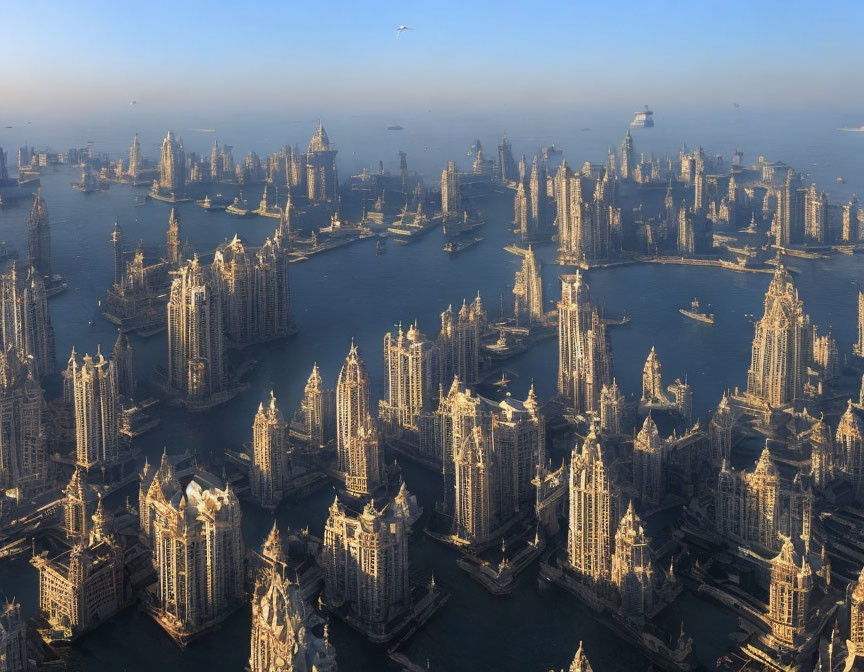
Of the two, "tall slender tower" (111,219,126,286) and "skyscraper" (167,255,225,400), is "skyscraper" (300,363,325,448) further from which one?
"tall slender tower" (111,219,126,286)

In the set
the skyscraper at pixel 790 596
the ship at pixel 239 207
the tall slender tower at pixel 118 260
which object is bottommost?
the skyscraper at pixel 790 596

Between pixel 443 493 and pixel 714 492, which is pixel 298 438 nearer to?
pixel 443 493

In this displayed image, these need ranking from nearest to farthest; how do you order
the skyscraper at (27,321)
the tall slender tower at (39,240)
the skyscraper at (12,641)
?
1. the skyscraper at (12,641)
2. the skyscraper at (27,321)
3. the tall slender tower at (39,240)

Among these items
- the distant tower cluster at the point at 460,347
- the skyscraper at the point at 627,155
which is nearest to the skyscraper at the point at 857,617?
the distant tower cluster at the point at 460,347

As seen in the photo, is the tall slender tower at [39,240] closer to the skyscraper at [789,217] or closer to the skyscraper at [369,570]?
the skyscraper at [369,570]

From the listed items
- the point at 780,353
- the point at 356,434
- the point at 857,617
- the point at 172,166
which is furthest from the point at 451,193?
the point at 857,617

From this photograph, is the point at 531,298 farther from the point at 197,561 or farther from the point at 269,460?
the point at 197,561
